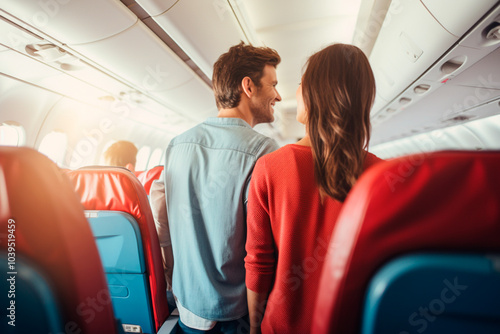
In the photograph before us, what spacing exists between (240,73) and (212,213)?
31.2 inches

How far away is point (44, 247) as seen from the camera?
0.46 m

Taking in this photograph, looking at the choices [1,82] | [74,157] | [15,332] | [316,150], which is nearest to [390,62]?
[316,150]

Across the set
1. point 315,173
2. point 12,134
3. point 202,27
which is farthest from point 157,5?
point 12,134

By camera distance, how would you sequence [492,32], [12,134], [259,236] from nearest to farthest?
[259,236]
[492,32]
[12,134]

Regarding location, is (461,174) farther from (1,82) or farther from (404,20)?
(1,82)

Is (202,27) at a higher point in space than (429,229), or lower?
higher

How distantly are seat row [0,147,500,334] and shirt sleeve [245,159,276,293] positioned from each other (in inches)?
18.0

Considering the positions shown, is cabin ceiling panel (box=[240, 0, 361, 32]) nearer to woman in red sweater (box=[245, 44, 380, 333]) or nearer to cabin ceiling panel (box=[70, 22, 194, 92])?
cabin ceiling panel (box=[70, 22, 194, 92])

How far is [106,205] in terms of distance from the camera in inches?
49.4

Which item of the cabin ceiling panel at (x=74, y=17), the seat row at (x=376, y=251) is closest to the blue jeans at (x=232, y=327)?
the seat row at (x=376, y=251)

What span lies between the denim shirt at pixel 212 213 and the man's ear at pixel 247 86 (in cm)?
25

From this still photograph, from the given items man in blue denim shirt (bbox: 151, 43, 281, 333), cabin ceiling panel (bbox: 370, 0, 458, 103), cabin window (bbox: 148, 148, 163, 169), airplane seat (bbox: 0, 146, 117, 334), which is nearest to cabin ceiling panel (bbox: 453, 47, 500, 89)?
cabin ceiling panel (bbox: 370, 0, 458, 103)

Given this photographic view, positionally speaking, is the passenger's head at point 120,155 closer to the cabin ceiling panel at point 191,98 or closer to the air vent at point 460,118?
the cabin ceiling panel at point 191,98

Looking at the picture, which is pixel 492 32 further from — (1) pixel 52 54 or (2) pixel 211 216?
(1) pixel 52 54
